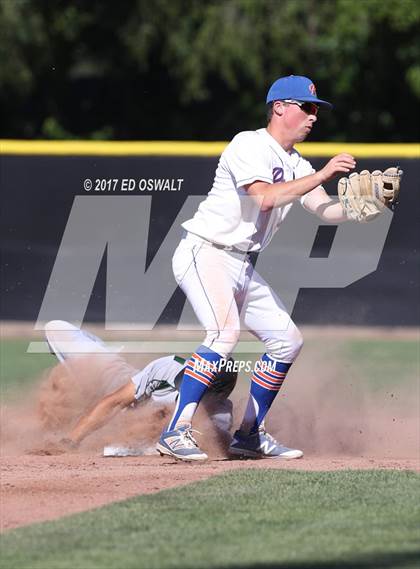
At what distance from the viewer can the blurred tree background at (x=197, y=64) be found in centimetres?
1720

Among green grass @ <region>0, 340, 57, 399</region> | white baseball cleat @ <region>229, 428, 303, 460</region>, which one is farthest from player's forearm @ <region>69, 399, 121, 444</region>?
green grass @ <region>0, 340, 57, 399</region>

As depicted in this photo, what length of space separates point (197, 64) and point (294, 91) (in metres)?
11.6

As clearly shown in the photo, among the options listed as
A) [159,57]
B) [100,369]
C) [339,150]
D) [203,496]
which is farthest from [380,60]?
[203,496]

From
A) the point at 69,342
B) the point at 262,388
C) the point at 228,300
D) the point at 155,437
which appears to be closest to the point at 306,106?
the point at 228,300

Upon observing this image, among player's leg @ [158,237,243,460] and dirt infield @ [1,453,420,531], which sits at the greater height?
player's leg @ [158,237,243,460]

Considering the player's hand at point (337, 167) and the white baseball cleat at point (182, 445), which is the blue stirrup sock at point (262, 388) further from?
the player's hand at point (337, 167)

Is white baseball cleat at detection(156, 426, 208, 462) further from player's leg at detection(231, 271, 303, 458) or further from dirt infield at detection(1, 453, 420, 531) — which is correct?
player's leg at detection(231, 271, 303, 458)

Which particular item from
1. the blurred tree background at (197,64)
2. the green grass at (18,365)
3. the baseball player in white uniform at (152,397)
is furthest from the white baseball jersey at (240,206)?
the blurred tree background at (197,64)

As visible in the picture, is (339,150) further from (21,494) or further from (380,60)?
(380,60)

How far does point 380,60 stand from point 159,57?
12.3ft

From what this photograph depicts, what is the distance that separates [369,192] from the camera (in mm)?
6391

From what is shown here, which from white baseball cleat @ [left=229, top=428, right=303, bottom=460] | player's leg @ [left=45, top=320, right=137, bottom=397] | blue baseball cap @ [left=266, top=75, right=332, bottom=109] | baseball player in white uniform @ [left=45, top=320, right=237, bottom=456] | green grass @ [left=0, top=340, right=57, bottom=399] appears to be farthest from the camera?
green grass @ [left=0, top=340, right=57, bottom=399]

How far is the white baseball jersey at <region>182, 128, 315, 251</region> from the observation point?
20.6ft

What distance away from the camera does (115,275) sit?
31.7ft
